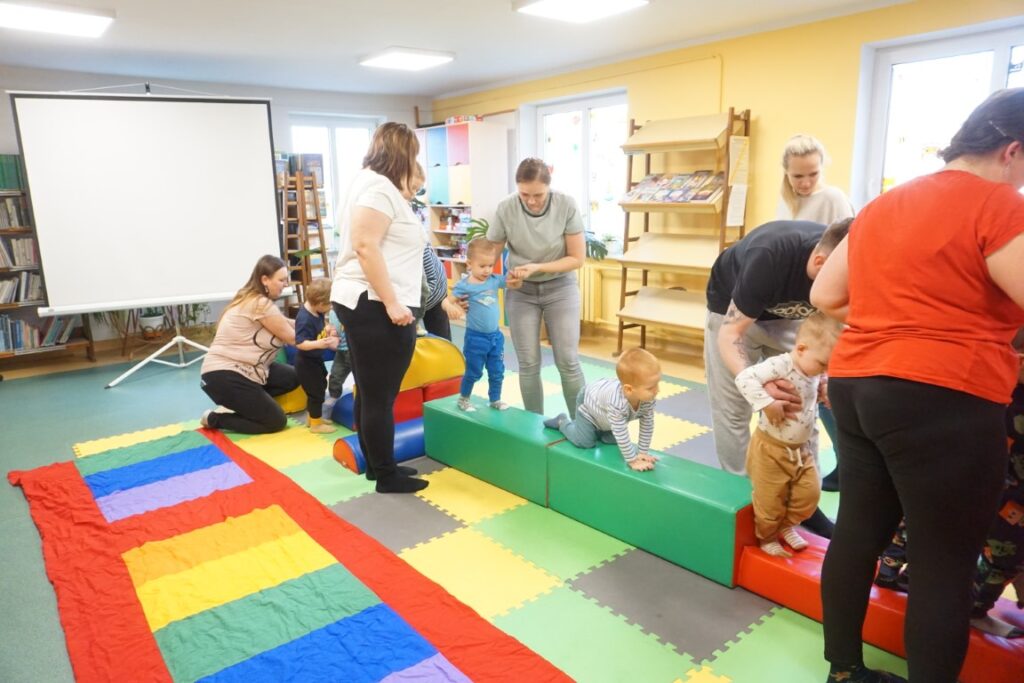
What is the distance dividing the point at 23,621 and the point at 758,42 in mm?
5345

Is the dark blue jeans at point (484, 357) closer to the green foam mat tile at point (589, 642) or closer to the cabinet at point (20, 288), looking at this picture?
the green foam mat tile at point (589, 642)

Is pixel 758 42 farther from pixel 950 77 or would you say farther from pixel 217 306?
pixel 217 306

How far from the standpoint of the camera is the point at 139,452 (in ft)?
11.8

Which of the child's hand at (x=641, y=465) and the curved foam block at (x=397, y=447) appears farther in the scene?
the curved foam block at (x=397, y=447)

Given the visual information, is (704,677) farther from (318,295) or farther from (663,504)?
(318,295)

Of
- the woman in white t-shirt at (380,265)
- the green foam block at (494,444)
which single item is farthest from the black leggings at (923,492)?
the woman in white t-shirt at (380,265)

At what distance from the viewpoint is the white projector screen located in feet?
16.3

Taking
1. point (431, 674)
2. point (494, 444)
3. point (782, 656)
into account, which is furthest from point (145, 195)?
point (782, 656)

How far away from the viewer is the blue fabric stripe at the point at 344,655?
1828 mm

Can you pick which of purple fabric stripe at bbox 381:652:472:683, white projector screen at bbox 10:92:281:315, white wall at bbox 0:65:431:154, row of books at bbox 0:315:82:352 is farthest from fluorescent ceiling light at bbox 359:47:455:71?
purple fabric stripe at bbox 381:652:472:683

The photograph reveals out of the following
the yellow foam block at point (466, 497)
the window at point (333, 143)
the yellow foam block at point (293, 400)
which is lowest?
the yellow foam block at point (466, 497)

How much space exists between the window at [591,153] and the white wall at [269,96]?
2120mm

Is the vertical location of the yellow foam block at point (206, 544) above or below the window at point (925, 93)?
below

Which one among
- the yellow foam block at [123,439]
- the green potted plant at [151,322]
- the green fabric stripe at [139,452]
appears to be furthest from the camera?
the green potted plant at [151,322]
